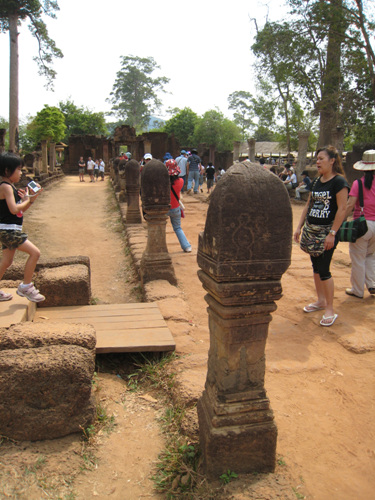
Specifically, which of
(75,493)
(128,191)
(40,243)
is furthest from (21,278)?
(128,191)

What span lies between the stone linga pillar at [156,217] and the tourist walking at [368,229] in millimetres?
2121

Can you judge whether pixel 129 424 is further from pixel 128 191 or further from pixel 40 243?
pixel 128 191

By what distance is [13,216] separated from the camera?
3645 mm

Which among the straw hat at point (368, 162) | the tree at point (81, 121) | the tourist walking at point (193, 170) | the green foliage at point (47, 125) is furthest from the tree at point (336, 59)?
→ the tree at point (81, 121)

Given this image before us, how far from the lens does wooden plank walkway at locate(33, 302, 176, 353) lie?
324cm

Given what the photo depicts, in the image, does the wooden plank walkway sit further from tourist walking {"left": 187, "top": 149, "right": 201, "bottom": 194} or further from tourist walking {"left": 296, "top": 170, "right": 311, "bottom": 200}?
tourist walking {"left": 187, "top": 149, "right": 201, "bottom": 194}

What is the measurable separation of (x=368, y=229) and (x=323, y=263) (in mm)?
1021

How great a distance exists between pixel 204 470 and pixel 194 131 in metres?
44.7

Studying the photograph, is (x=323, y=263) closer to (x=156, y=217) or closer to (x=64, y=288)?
(x=156, y=217)

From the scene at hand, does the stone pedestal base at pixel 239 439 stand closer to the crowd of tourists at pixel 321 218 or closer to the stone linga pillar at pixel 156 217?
the crowd of tourists at pixel 321 218

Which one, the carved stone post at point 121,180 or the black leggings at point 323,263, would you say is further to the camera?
the carved stone post at point 121,180

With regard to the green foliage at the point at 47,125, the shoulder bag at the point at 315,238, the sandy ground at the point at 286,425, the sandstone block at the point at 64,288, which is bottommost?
the sandy ground at the point at 286,425

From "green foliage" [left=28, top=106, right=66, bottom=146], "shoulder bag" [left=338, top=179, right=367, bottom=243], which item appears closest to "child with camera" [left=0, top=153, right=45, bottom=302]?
"shoulder bag" [left=338, top=179, right=367, bottom=243]

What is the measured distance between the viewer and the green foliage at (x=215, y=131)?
145 ft
